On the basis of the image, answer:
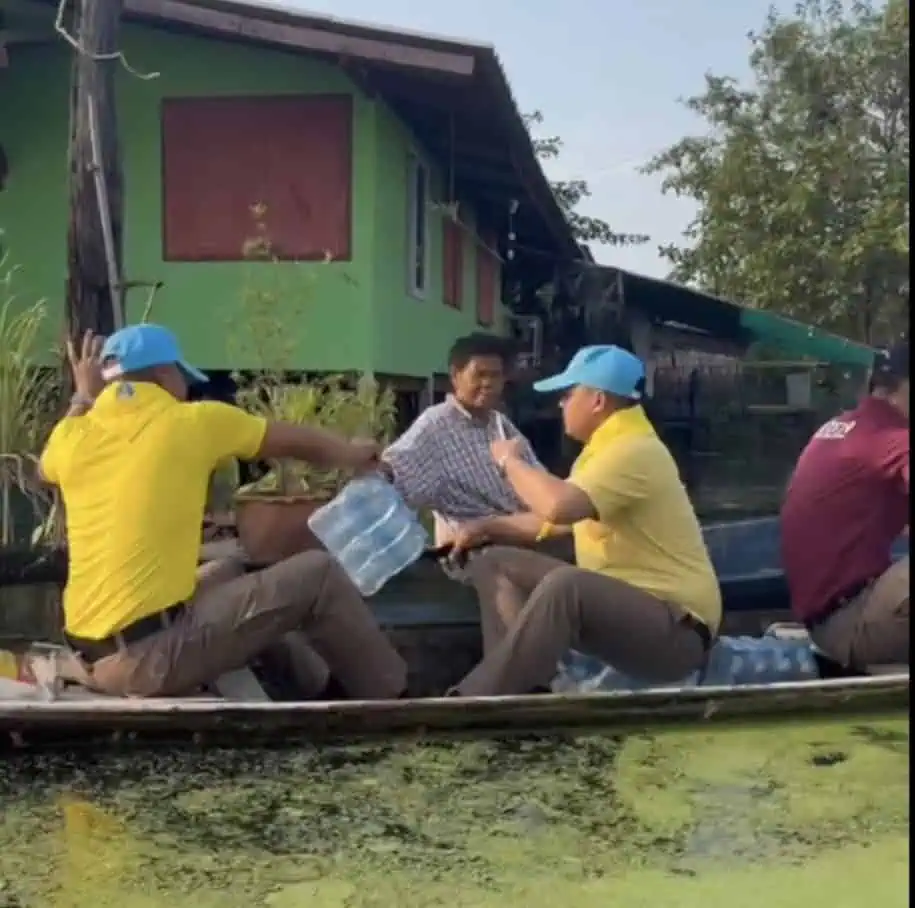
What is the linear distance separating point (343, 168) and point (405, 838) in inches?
269

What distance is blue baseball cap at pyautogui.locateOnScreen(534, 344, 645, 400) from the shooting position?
4559 mm

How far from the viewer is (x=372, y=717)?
4176 mm

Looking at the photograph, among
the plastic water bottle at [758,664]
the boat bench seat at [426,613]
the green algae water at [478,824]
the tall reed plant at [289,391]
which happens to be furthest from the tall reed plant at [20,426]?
the plastic water bottle at [758,664]

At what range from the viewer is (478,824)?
3.76 meters

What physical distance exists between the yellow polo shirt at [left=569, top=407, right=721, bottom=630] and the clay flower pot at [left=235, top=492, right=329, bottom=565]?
0.99 metres

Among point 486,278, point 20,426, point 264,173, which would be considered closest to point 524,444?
point 20,426

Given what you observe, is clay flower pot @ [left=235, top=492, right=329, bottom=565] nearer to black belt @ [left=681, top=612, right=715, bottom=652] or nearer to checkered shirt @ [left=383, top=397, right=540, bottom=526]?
checkered shirt @ [left=383, top=397, right=540, bottom=526]

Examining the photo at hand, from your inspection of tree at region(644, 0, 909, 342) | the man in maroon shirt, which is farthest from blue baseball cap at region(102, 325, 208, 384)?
tree at region(644, 0, 909, 342)

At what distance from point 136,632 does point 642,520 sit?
61.4 inches

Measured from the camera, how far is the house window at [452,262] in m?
13.0

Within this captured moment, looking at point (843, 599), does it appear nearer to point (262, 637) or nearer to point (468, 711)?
point (468, 711)

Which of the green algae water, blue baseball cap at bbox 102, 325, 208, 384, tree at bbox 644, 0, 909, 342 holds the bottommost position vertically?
the green algae water

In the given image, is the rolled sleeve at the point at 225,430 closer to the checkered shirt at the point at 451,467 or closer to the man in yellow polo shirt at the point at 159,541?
the man in yellow polo shirt at the point at 159,541

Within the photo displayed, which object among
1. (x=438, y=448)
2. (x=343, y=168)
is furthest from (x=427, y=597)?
(x=343, y=168)
